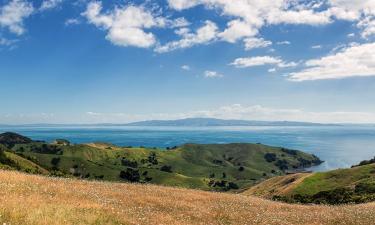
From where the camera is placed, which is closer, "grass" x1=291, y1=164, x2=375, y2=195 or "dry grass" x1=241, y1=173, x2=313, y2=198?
"grass" x1=291, y1=164, x2=375, y2=195

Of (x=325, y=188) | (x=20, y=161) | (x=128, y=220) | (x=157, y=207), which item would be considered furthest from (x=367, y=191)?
(x=20, y=161)

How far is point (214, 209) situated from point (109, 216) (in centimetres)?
1029

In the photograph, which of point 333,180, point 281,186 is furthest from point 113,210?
point 281,186

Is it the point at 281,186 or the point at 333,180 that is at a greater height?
the point at 333,180

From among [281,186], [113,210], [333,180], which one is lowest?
[281,186]

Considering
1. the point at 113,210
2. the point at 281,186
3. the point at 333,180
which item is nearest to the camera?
the point at 113,210

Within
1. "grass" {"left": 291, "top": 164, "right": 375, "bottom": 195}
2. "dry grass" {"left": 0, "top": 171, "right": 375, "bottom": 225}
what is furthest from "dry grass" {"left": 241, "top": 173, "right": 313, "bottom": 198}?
"dry grass" {"left": 0, "top": 171, "right": 375, "bottom": 225}

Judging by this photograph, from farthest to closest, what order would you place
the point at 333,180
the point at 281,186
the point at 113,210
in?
the point at 281,186, the point at 333,180, the point at 113,210

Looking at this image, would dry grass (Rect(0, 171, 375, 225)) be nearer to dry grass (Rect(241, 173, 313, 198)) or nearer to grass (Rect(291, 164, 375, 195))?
grass (Rect(291, 164, 375, 195))

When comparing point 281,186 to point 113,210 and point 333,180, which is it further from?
point 113,210

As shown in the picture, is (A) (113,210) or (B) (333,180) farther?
(B) (333,180)

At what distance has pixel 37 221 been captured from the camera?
38.9 ft

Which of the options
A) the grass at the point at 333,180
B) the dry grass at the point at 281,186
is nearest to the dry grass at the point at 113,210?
the grass at the point at 333,180

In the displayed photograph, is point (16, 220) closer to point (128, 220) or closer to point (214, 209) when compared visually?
point (128, 220)
